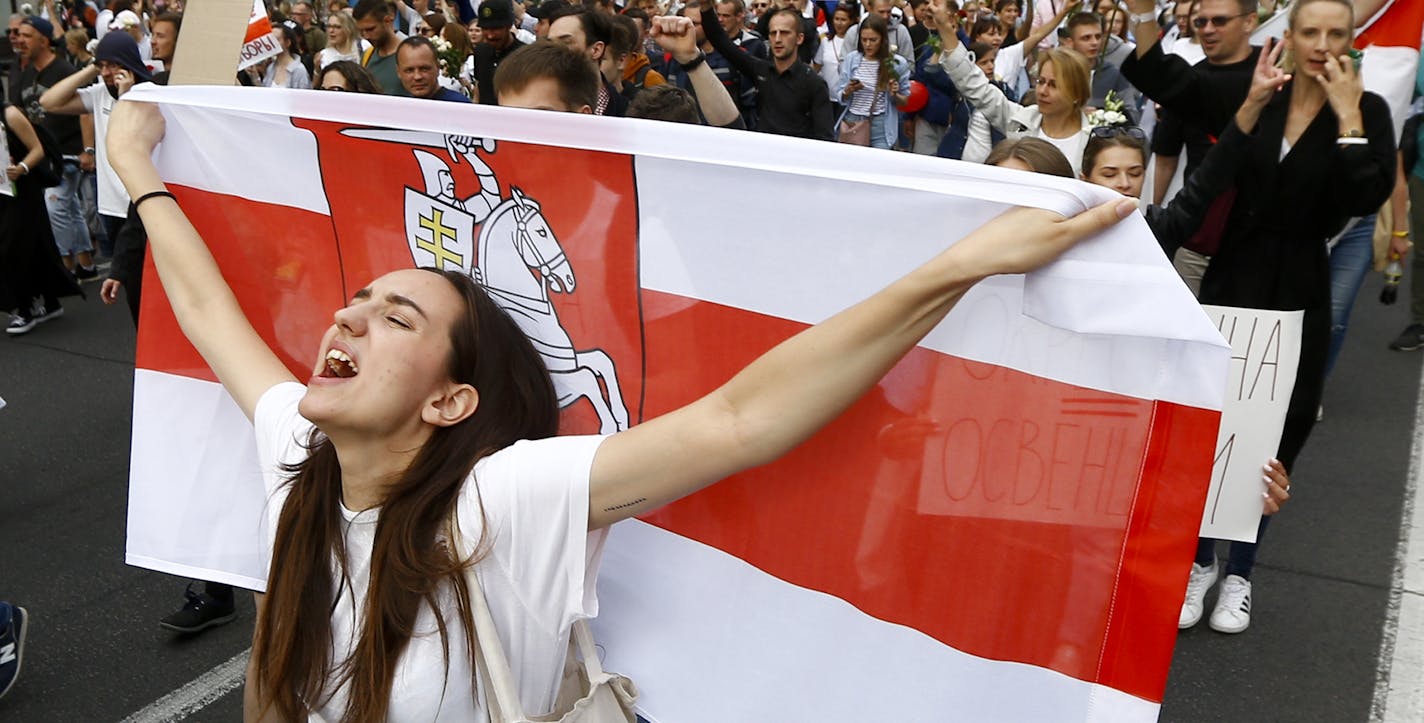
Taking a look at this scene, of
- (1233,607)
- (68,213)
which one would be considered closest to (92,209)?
(68,213)

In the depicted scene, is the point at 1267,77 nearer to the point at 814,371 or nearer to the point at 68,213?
the point at 814,371

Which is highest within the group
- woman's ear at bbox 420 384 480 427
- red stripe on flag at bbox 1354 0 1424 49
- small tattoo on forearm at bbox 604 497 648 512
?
red stripe on flag at bbox 1354 0 1424 49

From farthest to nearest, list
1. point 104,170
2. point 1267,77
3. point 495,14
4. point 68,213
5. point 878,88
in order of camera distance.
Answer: point 878,88 → point 68,213 → point 495,14 → point 104,170 → point 1267,77

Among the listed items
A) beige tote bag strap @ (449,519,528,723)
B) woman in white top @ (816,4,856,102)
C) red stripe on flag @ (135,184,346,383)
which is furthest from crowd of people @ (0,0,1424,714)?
woman in white top @ (816,4,856,102)

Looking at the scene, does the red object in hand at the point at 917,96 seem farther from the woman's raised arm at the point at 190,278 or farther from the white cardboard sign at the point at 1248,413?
the woman's raised arm at the point at 190,278

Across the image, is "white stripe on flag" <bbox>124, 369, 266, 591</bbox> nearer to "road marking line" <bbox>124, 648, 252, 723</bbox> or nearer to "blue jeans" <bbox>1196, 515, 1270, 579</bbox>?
"road marking line" <bbox>124, 648, 252, 723</bbox>

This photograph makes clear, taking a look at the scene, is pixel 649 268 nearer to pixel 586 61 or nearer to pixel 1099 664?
pixel 1099 664

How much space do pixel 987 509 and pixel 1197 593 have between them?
2.68 metres

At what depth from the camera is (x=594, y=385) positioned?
6.79 feet

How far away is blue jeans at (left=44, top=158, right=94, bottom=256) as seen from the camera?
28.2 feet

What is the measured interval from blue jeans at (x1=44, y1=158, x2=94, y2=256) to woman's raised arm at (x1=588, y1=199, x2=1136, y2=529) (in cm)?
824

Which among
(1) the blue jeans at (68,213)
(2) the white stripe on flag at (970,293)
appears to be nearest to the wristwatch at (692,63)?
(2) the white stripe on flag at (970,293)

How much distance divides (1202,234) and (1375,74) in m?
0.70

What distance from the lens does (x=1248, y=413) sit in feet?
8.79
